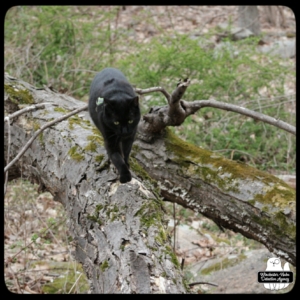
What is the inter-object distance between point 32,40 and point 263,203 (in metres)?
5.79

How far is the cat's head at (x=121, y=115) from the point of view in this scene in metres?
3.90

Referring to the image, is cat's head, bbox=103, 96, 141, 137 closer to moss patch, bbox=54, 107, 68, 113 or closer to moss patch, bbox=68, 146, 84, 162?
moss patch, bbox=68, 146, 84, 162

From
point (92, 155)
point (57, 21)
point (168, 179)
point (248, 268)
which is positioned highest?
point (57, 21)

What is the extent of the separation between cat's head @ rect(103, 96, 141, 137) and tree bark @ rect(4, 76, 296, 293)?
0.26m

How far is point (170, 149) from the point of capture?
445 cm

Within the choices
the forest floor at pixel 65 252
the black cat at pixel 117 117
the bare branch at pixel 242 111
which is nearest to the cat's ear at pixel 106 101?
the black cat at pixel 117 117

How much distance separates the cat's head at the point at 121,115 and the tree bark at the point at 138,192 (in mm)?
256

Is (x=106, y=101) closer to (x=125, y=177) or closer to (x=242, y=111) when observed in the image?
(x=125, y=177)

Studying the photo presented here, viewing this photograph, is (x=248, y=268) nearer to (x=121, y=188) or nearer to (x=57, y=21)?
(x=121, y=188)

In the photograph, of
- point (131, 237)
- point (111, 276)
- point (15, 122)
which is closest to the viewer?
point (111, 276)

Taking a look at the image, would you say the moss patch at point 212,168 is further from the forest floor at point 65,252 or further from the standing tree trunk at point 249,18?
the standing tree trunk at point 249,18

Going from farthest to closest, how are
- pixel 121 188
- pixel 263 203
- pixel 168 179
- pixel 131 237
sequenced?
1. pixel 168 179
2. pixel 263 203
3. pixel 121 188
4. pixel 131 237

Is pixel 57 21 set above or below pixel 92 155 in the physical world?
above
